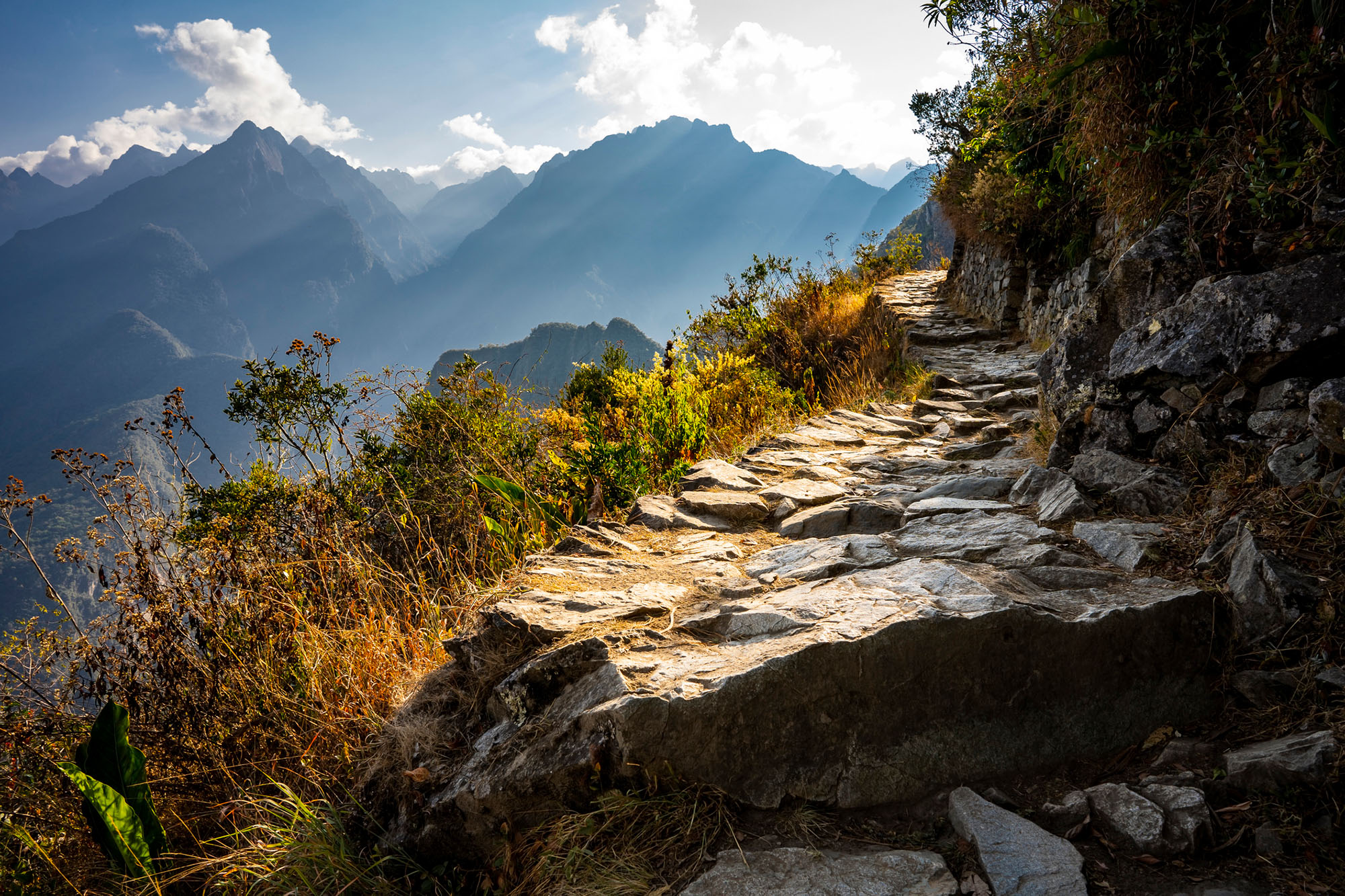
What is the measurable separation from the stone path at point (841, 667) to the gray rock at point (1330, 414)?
0.58 meters

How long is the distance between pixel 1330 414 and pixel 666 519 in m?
2.60

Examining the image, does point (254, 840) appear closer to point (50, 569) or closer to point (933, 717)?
point (933, 717)

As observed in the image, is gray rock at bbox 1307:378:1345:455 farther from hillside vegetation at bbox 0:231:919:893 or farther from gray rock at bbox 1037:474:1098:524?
hillside vegetation at bbox 0:231:919:893

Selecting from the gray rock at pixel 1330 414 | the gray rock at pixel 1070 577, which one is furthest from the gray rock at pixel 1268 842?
the gray rock at pixel 1330 414

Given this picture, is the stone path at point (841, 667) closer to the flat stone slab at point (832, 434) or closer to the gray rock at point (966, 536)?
the gray rock at point (966, 536)

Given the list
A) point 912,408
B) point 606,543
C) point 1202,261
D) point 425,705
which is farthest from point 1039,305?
point 425,705

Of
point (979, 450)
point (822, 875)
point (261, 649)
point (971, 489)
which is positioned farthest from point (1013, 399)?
point (261, 649)

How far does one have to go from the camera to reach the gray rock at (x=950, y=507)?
3.09 meters

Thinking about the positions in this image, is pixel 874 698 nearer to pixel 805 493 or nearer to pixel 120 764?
pixel 805 493

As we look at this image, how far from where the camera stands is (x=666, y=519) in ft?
11.2

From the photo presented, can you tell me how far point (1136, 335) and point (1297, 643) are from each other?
175 cm

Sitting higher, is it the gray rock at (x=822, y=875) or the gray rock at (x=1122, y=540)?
the gray rock at (x=1122, y=540)

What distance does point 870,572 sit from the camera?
2.49 m

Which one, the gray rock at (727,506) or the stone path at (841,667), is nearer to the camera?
the stone path at (841,667)
